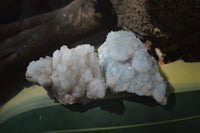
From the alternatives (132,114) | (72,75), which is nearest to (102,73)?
(72,75)

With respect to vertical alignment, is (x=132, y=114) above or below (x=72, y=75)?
below

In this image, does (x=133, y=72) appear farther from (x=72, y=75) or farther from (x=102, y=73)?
(x=72, y=75)

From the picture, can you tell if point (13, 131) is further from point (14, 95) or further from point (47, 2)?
point (47, 2)

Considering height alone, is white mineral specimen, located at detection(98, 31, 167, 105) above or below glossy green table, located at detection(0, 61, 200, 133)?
above

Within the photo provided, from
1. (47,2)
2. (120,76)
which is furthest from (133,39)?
(47,2)
